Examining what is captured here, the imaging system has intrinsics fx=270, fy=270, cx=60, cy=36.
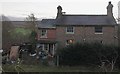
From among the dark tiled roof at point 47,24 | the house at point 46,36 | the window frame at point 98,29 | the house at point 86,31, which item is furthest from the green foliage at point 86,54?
the dark tiled roof at point 47,24

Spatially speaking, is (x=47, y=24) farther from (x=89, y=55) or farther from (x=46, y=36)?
(x=89, y=55)

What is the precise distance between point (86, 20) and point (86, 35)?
2.25 m

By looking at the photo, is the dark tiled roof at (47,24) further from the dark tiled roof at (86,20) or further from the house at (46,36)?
the dark tiled roof at (86,20)

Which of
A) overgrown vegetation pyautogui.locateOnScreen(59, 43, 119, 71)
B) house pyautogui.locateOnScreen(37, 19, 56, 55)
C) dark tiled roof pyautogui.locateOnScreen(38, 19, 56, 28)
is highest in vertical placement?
dark tiled roof pyautogui.locateOnScreen(38, 19, 56, 28)

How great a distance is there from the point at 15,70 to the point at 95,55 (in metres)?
8.87

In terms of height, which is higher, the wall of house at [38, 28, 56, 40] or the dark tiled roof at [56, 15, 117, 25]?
the dark tiled roof at [56, 15, 117, 25]

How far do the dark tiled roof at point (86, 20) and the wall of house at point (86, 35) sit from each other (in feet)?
2.01

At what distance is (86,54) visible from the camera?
2614 centimetres

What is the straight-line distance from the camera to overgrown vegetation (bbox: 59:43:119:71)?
25.1 metres

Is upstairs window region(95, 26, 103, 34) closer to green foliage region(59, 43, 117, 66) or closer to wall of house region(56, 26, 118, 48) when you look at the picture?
wall of house region(56, 26, 118, 48)

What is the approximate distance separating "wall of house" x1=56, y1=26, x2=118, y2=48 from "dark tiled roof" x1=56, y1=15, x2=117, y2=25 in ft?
2.01

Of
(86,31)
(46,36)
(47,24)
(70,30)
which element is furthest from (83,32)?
(47,24)

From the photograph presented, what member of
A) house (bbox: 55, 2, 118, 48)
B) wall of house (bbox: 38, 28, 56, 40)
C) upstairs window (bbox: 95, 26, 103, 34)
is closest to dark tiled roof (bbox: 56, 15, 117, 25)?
house (bbox: 55, 2, 118, 48)

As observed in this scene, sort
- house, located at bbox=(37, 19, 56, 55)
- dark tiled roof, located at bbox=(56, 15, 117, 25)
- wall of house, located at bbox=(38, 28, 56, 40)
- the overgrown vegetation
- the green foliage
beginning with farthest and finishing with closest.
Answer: wall of house, located at bbox=(38, 28, 56, 40) < house, located at bbox=(37, 19, 56, 55) < dark tiled roof, located at bbox=(56, 15, 117, 25) < the green foliage < the overgrown vegetation
